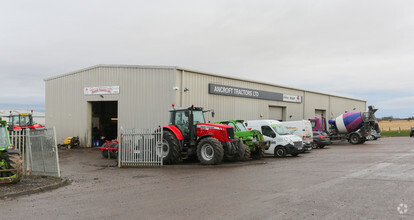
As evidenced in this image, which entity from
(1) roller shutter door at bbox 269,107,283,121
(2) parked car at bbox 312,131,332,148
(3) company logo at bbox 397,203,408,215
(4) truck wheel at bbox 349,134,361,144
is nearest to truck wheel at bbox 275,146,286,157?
(2) parked car at bbox 312,131,332,148

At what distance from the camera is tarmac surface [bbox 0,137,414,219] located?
639 centimetres

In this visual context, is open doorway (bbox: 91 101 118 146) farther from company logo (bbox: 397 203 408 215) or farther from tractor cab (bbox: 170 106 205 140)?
company logo (bbox: 397 203 408 215)

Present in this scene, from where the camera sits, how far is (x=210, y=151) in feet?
49.2

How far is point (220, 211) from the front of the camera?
21.5 ft

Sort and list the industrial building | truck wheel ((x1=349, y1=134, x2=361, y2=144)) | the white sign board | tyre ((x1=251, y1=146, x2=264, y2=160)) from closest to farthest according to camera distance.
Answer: tyre ((x1=251, y1=146, x2=264, y2=160)) < the industrial building < truck wheel ((x1=349, y1=134, x2=361, y2=144)) < the white sign board

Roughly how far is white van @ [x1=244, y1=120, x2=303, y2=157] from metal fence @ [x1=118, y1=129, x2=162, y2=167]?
7.30 m

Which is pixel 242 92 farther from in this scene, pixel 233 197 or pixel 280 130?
pixel 233 197

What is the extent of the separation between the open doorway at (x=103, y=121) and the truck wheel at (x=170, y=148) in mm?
12575

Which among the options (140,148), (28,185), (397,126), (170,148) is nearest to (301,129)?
(170,148)

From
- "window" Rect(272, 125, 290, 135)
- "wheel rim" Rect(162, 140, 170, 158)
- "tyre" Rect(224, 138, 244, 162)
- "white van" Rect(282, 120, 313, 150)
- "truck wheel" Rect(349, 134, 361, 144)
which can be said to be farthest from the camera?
"truck wheel" Rect(349, 134, 361, 144)

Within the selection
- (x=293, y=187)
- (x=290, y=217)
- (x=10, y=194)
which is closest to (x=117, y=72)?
(x=10, y=194)

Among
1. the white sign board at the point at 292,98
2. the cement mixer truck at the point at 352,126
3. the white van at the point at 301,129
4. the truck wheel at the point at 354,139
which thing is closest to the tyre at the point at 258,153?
the white van at the point at 301,129

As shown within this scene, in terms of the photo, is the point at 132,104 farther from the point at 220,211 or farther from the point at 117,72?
the point at 220,211

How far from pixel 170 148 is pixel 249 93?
16234 mm
